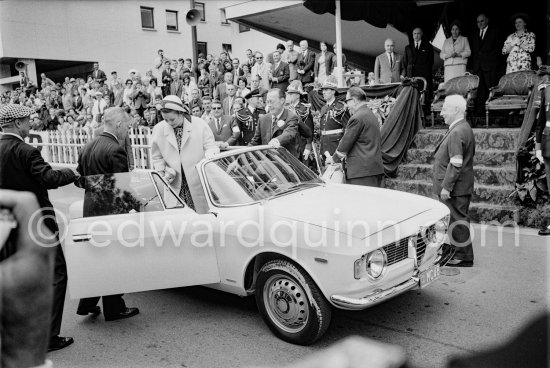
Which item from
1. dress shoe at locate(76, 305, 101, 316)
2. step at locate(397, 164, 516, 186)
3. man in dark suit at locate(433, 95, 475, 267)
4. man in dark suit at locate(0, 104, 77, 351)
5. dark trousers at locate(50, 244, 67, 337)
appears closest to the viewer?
man in dark suit at locate(0, 104, 77, 351)

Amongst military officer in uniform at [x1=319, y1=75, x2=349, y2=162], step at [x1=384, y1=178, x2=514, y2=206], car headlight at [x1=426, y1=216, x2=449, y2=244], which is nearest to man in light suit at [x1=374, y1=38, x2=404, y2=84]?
military officer in uniform at [x1=319, y1=75, x2=349, y2=162]

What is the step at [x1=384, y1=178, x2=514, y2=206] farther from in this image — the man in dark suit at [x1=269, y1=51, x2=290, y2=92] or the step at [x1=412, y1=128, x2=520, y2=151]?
the man in dark suit at [x1=269, y1=51, x2=290, y2=92]

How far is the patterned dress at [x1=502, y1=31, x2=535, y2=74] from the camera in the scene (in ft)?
32.6

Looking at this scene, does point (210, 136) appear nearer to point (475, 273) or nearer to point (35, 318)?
point (475, 273)

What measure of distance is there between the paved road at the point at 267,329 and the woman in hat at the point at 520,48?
564 centimetres

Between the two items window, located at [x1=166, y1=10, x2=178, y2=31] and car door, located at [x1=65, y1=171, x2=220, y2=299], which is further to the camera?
window, located at [x1=166, y1=10, x2=178, y2=31]

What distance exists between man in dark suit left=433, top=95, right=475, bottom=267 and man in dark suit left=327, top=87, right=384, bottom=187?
3.25ft

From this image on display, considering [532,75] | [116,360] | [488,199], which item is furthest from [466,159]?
[532,75]

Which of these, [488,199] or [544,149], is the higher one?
[544,149]

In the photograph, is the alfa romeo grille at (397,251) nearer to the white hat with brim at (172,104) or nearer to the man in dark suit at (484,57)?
the white hat with brim at (172,104)

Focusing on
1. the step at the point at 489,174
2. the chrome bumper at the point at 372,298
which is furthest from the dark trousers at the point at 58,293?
the step at the point at 489,174

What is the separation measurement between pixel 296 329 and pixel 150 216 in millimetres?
1608

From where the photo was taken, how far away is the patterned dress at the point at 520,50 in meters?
9.95

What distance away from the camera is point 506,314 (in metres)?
4.52
